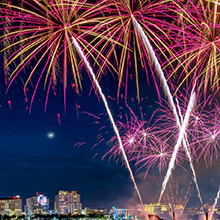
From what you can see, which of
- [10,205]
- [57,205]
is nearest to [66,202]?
[57,205]

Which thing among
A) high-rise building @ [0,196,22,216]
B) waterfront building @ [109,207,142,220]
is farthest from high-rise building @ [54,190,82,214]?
waterfront building @ [109,207,142,220]

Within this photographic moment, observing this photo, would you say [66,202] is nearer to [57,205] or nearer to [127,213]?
[57,205]

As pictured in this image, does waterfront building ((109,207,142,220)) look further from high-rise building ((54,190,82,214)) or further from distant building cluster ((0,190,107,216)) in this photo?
high-rise building ((54,190,82,214))

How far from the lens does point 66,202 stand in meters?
90.8

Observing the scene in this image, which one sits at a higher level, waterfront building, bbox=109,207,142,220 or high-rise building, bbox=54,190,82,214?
high-rise building, bbox=54,190,82,214

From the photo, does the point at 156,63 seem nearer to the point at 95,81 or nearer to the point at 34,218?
the point at 95,81

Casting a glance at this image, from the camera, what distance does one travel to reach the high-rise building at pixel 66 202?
89438 mm

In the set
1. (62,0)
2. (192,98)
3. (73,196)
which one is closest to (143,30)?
(62,0)

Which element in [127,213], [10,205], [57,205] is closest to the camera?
[127,213]

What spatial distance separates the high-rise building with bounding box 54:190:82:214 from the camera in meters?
89.4

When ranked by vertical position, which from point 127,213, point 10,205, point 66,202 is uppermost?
point 10,205

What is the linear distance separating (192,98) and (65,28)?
661 cm

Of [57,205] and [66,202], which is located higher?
[66,202]

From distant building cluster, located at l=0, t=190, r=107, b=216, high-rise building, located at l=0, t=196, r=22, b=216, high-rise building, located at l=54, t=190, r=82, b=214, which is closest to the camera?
distant building cluster, located at l=0, t=190, r=107, b=216
